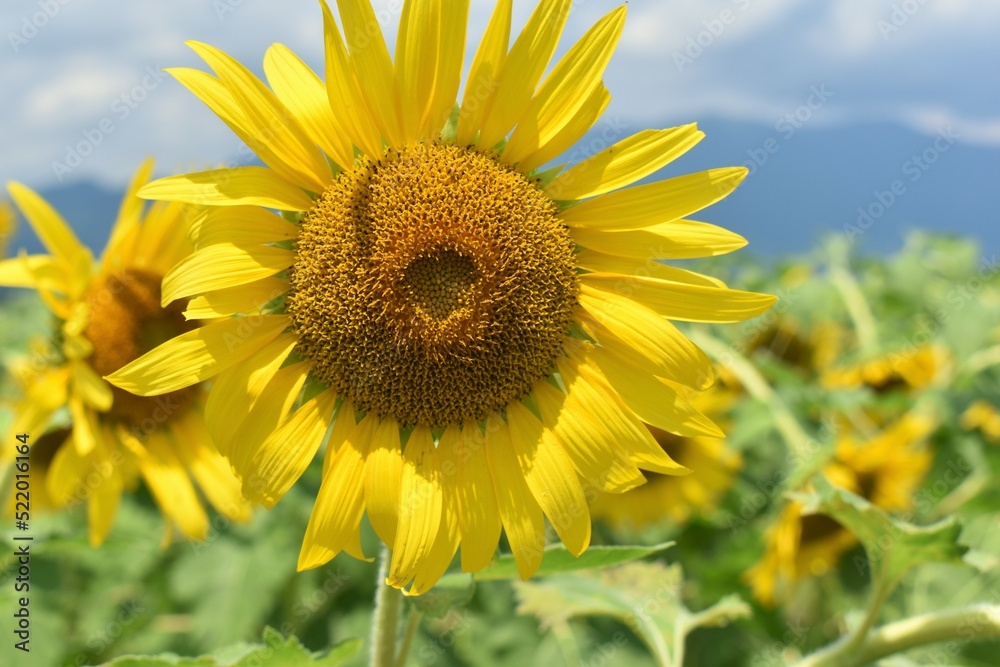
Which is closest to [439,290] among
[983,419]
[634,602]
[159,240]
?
[634,602]

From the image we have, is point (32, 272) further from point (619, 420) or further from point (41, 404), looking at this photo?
point (619, 420)

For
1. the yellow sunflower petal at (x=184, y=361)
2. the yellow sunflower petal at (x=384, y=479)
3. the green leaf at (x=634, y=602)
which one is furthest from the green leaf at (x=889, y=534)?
the yellow sunflower petal at (x=184, y=361)

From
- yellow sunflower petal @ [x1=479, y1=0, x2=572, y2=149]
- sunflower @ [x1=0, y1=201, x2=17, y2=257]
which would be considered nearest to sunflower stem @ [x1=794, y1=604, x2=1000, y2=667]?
yellow sunflower petal @ [x1=479, y1=0, x2=572, y2=149]

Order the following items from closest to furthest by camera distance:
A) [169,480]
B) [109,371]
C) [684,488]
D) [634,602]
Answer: [634,602] → [109,371] → [169,480] → [684,488]

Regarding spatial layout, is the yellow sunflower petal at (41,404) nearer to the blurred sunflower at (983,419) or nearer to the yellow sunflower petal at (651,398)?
the yellow sunflower petal at (651,398)

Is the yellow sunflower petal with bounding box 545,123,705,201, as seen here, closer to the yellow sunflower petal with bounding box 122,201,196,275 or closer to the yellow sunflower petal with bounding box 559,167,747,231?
the yellow sunflower petal with bounding box 559,167,747,231

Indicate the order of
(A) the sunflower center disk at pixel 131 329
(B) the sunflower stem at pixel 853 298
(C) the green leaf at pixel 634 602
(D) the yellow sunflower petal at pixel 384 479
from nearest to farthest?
(D) the yellow sunflower petal at pixel 384 479 → (C) the green leaf at pixel 634 602 → (A) the sunflower center disk at pixel 131 329 → (B) the sunflower stem at pixel 853 298
